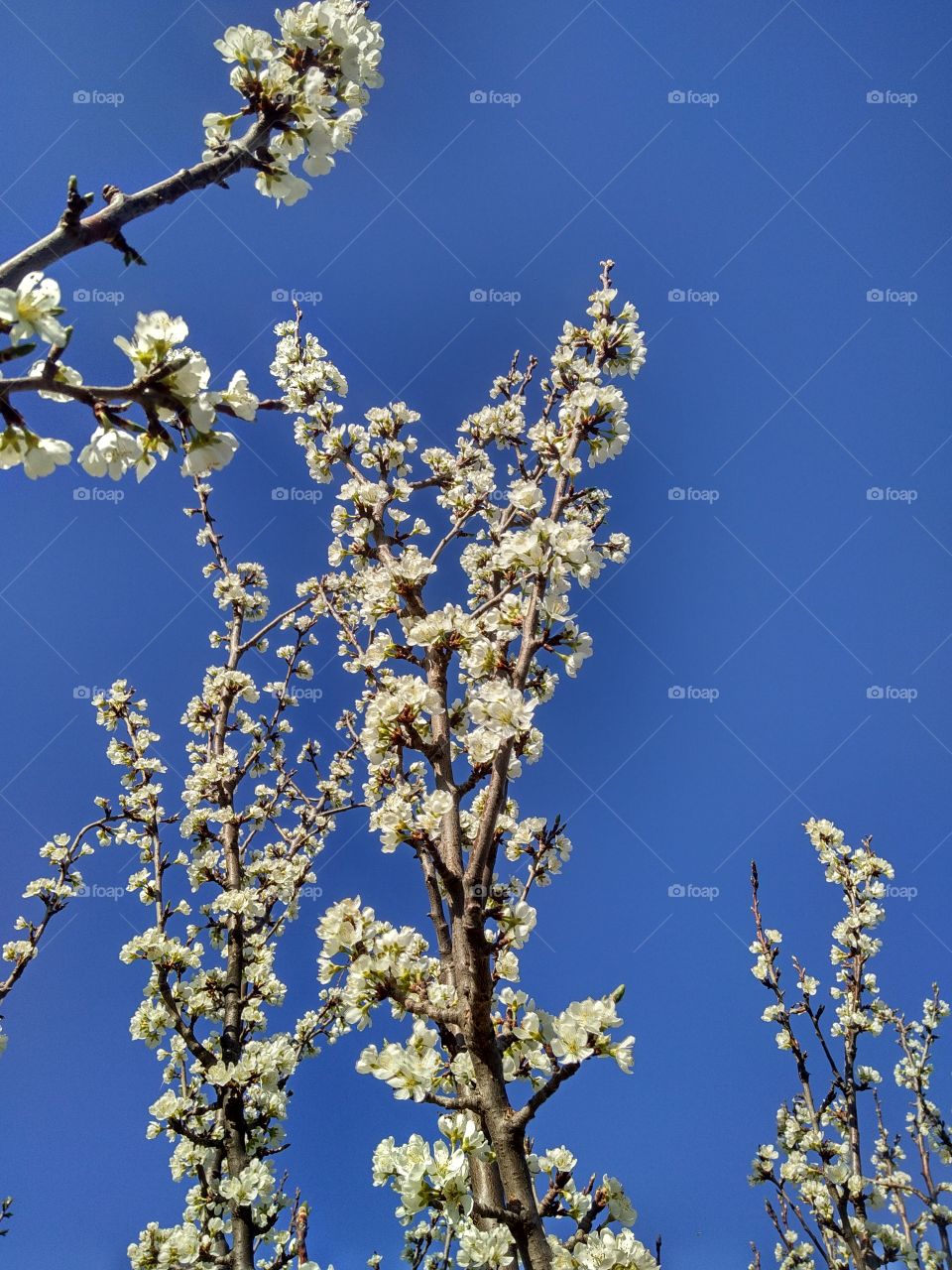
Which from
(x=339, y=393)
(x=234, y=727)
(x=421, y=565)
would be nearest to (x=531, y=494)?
(x=421, y=565)

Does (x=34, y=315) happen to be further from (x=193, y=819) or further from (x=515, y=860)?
(x=193, y=819)

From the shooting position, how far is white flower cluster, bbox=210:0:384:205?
11.2 ft

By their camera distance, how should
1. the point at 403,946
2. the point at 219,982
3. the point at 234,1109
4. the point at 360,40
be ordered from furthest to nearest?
the point at 219,982 → the point at 234,1109 → the point at 360,40 → the point at 403,946

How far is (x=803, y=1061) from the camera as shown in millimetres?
7188

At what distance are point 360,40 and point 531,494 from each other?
2741 mm

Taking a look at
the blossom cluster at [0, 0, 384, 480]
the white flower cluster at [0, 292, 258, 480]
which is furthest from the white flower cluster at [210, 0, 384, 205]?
the white flower cluster at [0, 292, 258, 480]

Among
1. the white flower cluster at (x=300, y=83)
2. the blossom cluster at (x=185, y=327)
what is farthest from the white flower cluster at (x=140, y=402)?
the white flower cluster at (x=300, y=83)

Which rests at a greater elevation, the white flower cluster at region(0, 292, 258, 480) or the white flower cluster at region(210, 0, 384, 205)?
the white flower cluster at region(210, 0, 384, 205)

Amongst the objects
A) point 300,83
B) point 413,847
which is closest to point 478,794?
point 413,847

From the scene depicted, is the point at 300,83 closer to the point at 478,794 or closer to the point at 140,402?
the point at 140,402

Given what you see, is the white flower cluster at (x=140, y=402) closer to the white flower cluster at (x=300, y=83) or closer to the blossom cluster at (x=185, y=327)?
the blossom cluster at (x=185, y=327)

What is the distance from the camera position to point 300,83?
11.6 ft

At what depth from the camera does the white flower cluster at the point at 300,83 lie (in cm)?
341

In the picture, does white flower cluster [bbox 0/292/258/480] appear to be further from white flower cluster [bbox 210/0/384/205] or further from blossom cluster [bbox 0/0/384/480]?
white flower cluster [bbox 210/0/384/205]
